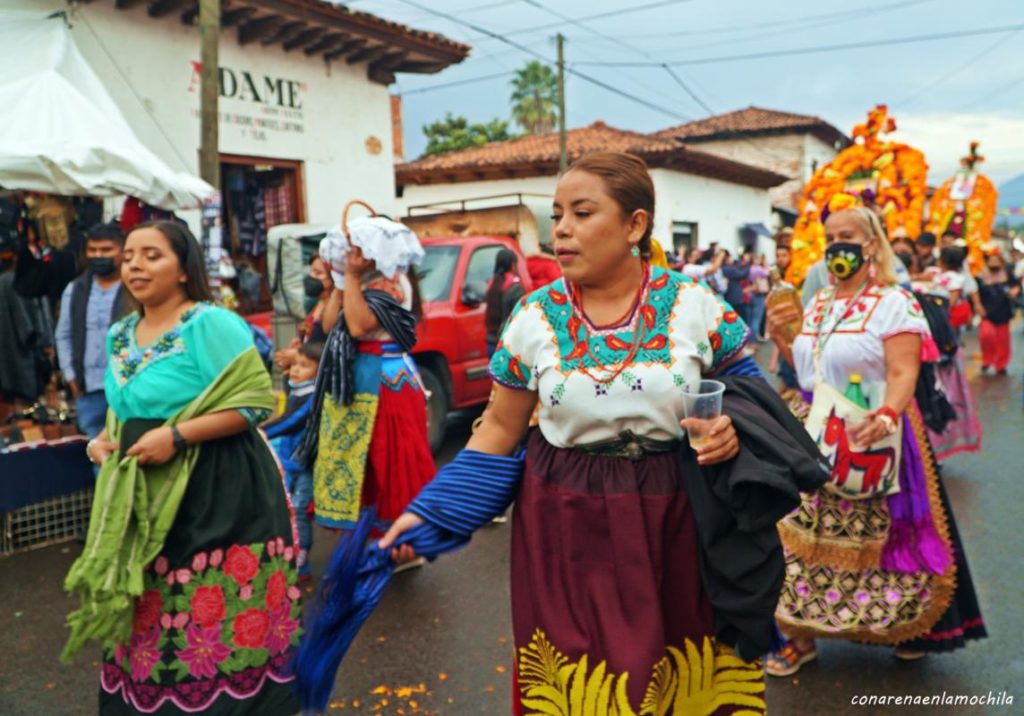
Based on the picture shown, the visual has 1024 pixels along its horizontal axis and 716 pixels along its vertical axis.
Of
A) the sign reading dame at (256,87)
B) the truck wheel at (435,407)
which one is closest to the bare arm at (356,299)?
the truck wheel at (435,407)

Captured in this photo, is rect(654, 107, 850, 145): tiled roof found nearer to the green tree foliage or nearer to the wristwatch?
the green tree foliage

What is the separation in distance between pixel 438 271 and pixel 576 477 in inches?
267

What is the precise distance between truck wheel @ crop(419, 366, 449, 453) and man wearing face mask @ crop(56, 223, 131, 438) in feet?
9.53

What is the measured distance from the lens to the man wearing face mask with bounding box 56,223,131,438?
5.71 m

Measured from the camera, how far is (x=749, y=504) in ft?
7.06

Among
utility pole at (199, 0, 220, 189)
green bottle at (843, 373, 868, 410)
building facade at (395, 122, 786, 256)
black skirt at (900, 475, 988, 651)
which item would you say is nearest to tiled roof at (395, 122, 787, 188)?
building facade at (395, 122, 786, 256)

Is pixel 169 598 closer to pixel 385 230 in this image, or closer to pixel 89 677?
pixel 89 677

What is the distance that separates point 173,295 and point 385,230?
1.71 m

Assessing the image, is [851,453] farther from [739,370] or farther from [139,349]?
[139,349]

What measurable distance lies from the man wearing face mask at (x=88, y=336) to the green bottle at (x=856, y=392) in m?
4.26

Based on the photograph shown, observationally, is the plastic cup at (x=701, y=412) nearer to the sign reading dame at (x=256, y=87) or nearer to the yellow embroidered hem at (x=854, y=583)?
the yellow embroidered hem at (x=854, y=583)

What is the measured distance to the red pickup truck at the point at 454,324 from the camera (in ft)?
27.0

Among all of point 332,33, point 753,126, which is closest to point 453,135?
point 753,126

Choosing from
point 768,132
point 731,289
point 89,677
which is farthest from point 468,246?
point 768,132
